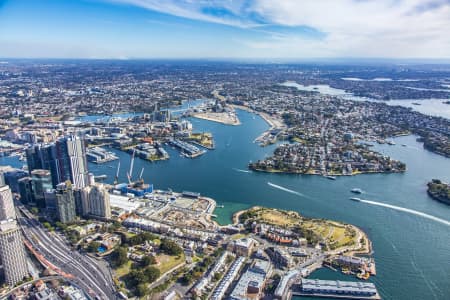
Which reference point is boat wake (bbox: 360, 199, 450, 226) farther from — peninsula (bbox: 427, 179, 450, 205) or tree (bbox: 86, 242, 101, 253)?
tree (bbox: 86, 242, 101, 253)

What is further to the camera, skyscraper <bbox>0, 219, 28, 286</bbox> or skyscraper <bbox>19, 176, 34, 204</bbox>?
skyscraper <bbox>19, 176, 34, 204</bbox>

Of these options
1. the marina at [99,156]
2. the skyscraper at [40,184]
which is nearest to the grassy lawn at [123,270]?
the skyscraper at [40,184]

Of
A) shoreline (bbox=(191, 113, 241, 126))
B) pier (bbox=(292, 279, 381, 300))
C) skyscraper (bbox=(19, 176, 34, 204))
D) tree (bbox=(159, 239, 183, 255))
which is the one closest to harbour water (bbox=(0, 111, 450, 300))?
pier (bbox=(292, 279, 381, 300))

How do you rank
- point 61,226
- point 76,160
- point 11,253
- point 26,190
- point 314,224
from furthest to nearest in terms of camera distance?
point 76,160, point 26,190, point 314,224, point 61,226, point 11,253

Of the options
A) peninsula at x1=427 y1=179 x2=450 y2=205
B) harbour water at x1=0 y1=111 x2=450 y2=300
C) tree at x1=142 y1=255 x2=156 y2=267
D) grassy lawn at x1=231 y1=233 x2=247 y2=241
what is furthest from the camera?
peninsula at x1=427 y1=179 x2=450 y2=205

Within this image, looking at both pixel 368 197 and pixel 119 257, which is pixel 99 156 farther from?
pixel 368 197

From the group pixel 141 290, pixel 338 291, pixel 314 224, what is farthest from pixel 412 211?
pixel 141 290
